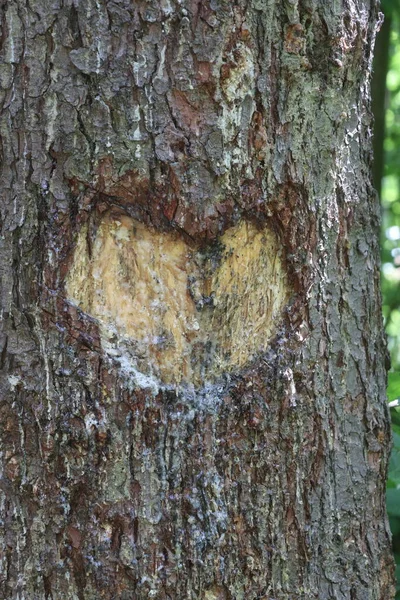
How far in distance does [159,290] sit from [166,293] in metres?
0.02

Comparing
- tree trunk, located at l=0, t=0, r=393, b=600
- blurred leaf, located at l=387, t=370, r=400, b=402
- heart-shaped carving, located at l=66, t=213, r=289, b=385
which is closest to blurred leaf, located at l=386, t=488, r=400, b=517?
blurred leaf, located at l=387, t=370, r=400, b=402

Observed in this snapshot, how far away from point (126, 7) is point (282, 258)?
1.92ft

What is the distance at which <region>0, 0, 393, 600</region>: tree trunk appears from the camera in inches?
53.3

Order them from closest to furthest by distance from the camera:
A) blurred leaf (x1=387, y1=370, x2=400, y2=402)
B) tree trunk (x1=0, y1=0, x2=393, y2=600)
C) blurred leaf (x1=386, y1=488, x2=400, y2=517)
Result: tree trunk (x1=0, y1=0, x2=393, y2=600) < blurred leaf (x1=386, y1=488, x2=400, y2=517) < blurred leaf (x1=387, y1=370, x2=400, y2=402)

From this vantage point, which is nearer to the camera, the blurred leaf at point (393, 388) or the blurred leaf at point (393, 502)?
the blurred leaf at point (393, 502)

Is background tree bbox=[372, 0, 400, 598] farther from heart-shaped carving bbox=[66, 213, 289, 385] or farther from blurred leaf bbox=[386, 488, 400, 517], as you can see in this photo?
heart-shaped carving bbox=[66, 213, 289, 385]

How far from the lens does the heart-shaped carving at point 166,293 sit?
141 cm

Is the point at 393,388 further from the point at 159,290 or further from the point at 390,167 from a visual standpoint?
the point at 390,167

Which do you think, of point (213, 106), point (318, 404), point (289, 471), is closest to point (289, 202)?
point (213, 106)

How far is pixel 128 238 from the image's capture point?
55.8 inches

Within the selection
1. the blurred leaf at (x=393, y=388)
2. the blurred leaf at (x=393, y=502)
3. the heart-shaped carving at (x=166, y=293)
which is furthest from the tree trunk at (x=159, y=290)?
the blurred leaf at (x=393, y=388)

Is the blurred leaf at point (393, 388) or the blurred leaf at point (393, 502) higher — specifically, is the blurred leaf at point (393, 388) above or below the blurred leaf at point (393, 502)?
above

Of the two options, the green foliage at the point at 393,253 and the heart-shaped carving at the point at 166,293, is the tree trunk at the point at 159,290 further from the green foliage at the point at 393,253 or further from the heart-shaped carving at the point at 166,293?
the green foliage at the point at 393,253

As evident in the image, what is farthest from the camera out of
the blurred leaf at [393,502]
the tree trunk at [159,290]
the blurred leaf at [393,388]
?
the blurred leaf at [393,388]
